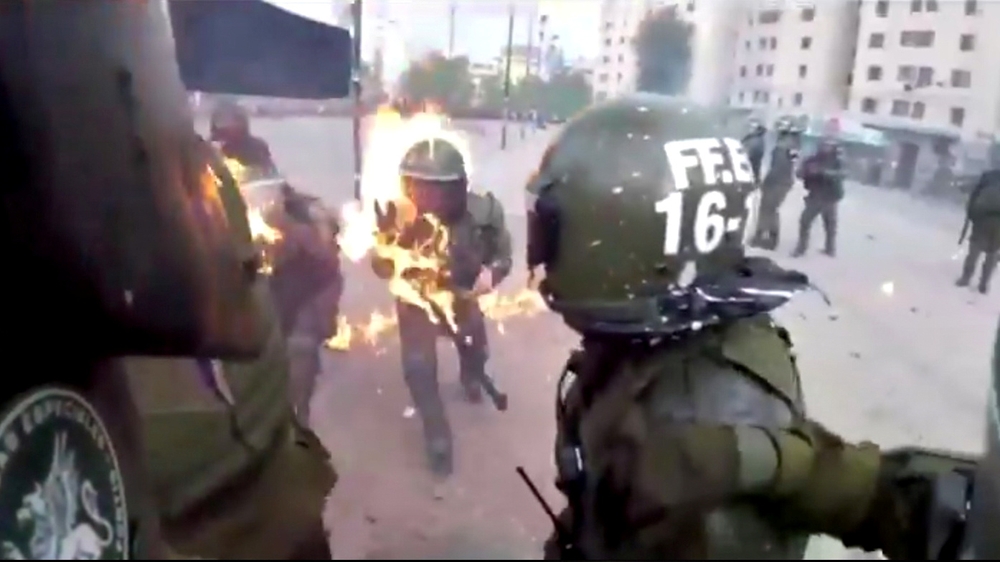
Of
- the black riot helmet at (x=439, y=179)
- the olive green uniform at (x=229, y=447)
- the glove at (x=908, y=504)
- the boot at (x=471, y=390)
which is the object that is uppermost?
the black riot helmet at (x=439, y=179)

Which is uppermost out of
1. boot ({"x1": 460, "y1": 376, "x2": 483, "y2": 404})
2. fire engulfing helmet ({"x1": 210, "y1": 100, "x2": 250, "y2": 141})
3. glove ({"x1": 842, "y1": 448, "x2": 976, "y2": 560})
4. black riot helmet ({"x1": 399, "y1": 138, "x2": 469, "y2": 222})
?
fire engulfing helmet ({"x1": 210, "y1": 100, "x2": 250, "y2": 141})

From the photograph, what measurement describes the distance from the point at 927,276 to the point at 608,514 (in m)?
0.36

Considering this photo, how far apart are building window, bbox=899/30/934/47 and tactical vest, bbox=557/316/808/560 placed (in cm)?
27

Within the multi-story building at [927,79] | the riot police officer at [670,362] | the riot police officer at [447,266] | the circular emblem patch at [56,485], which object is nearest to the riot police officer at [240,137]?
the riot police officer at [447,266]

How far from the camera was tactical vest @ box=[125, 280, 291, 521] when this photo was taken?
51cm

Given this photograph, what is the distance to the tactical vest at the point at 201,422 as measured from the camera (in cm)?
Answer: 51

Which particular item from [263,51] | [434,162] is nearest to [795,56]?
[434,162]

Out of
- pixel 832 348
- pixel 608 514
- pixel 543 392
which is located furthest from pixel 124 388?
pixel 832 348

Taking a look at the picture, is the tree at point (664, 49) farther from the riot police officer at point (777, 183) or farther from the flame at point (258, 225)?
the flame at point (258, 225)

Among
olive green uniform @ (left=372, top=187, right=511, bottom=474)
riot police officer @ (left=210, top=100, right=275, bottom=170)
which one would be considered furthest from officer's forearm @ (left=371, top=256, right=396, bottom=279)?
riot police officer @ (left=210, top=100, right=275, bottom=170)

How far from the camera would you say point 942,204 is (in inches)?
30.8

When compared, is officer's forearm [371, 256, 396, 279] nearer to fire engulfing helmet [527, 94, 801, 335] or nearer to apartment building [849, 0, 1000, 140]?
fire engulfing helmet [527, 94, 801, 335]

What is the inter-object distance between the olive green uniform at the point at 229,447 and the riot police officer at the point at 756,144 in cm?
35

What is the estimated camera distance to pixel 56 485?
403 millimetres
